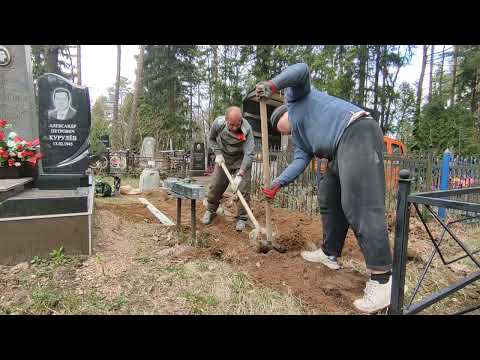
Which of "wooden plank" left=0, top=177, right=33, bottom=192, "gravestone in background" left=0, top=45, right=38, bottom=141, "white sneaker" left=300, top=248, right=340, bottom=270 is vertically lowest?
A: "white sneaker" left=300, top=248, right=340, bottom=270

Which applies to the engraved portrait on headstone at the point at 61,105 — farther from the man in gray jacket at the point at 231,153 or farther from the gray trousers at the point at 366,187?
the gray trousers at the point at 366,187

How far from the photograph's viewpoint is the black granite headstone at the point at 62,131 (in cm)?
439

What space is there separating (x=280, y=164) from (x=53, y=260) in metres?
4.41

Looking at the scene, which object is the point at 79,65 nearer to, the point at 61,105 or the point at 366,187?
the point at 61,105

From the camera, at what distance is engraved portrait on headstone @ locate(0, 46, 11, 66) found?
186 inches

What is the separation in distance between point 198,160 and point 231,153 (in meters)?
8.71

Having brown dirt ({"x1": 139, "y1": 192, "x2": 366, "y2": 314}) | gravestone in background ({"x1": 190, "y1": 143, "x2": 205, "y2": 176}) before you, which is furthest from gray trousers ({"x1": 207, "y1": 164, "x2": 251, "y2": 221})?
gravestone in background ({"x1": 190, "y1": 143, "x2": 205, "y2": 176})

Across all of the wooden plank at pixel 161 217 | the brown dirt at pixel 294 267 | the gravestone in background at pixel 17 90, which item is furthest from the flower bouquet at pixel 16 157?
the brown dirt at pixel 294 267

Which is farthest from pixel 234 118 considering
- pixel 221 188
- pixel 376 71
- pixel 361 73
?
pixel 376 71

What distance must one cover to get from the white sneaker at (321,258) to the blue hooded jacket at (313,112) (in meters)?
1.07

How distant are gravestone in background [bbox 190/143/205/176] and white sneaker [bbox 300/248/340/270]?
10.2 meters

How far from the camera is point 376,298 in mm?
2271

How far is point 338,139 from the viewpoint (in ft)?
7.86

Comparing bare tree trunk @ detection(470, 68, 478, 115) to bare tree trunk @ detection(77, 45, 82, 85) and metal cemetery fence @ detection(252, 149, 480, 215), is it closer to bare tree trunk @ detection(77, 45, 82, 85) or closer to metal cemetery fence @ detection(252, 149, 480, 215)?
metal cemetery fence @ detection(252, 149, 480, 215)
